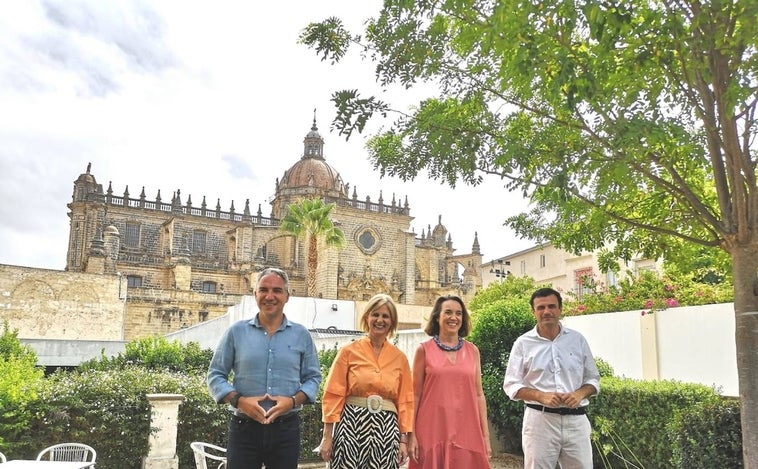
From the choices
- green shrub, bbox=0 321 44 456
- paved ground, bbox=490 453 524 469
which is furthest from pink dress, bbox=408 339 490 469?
paved ground, bbox=490 453 524 469

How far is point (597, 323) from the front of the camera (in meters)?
10.7

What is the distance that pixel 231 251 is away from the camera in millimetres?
41250

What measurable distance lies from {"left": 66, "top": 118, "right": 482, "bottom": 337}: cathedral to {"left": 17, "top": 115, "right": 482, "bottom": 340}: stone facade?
0.07 meters

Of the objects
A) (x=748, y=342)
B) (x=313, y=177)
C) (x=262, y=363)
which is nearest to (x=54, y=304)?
(x=313, y=177)

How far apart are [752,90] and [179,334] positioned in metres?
18.6

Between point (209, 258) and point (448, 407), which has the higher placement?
point (209, 258)

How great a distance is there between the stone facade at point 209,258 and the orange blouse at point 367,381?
87.4ft

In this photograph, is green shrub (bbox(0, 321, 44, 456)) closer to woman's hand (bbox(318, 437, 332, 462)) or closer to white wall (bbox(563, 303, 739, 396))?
woman's hand (bbox(318, 437, 332, 462))

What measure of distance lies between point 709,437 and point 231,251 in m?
38.0

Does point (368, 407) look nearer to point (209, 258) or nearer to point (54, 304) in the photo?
point (54, 304)

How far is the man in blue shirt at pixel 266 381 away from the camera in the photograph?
354 cm

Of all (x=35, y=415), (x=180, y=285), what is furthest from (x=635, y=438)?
(x=180, y=285)

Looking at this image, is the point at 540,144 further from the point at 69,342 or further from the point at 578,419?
the point at 69,342

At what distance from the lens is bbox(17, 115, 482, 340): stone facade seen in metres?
28.5
